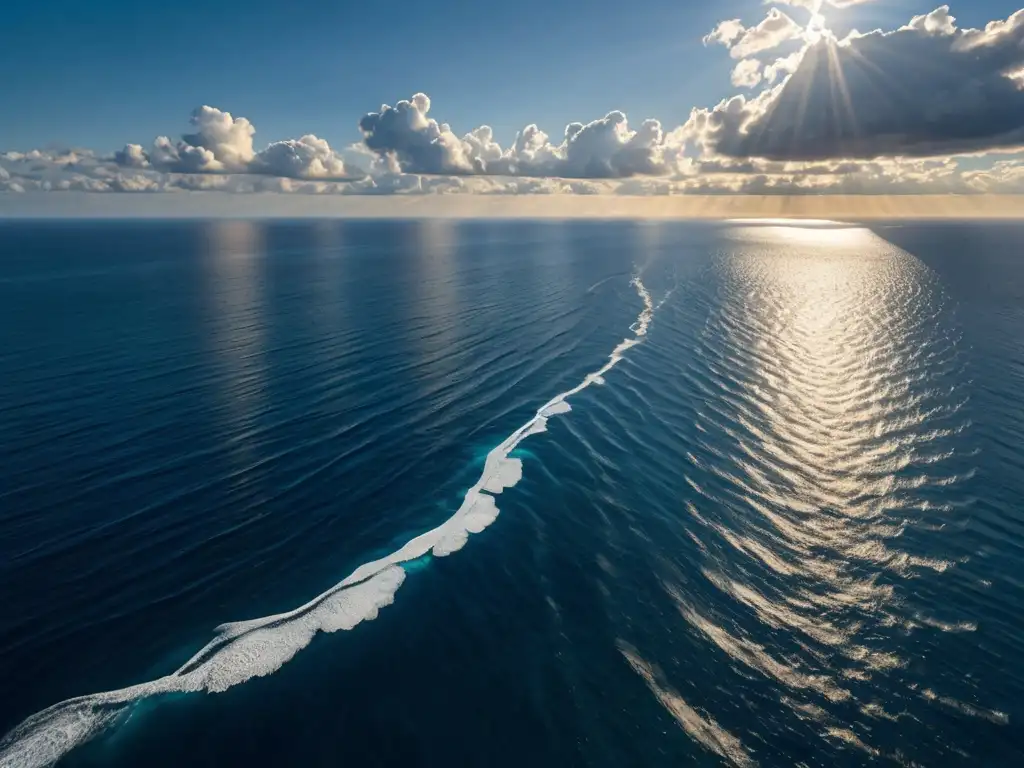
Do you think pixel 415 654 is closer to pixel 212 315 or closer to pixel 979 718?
pixel 979 718

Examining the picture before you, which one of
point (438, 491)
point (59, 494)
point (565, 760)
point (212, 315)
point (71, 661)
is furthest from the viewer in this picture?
point (212, 315)

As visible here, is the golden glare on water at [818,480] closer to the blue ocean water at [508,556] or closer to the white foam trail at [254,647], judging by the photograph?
the blue ocean water at [508,556]

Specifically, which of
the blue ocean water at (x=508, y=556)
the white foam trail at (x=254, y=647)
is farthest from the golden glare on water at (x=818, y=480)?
the white foam trail at (x=254, y=647)

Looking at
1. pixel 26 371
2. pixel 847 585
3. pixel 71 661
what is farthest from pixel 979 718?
pixel 26 371

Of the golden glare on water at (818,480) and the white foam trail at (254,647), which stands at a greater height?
the white foam trail at (254,647)

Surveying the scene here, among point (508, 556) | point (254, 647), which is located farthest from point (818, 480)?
point (254, 647)

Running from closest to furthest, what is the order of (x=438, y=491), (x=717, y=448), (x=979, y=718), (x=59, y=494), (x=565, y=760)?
(x=565, y=760) < (x=979, y=718) < (x=59, y=494) < (x=438, y=491) < (x=717, y=448)
